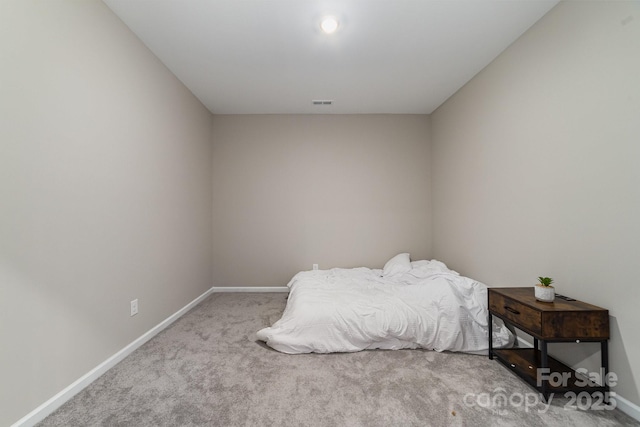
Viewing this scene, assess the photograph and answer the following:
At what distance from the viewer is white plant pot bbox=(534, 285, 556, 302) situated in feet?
5.59

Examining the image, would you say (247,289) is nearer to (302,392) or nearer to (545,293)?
(302,392)

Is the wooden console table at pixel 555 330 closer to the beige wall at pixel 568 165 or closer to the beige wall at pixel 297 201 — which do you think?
the beige wall at pixel 568 165

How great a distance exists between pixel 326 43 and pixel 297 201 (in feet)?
7.10

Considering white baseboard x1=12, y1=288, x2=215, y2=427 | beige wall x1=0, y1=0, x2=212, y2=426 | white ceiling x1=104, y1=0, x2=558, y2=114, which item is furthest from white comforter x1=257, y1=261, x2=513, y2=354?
white ceiling x1=104, y1=0, x2=558, y2=114

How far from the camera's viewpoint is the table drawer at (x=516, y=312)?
1.62 meters

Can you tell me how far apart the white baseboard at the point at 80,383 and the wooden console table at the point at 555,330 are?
9.51 ft

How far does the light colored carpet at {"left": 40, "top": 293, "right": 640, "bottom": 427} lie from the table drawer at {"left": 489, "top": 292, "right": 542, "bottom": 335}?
1.39 ft

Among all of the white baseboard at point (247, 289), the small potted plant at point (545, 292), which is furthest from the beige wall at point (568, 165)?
the white baseboard at point (247, 289)

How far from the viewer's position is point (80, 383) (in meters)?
1.71

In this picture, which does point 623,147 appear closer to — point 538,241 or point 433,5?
point 538,241

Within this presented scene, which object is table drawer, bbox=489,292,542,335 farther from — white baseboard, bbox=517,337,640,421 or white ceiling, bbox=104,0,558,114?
white ceiling, bbox=104,0,558,114

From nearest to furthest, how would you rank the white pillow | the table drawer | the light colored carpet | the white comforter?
the light colored carpet → the table drawer → the white comforter → the white pillow

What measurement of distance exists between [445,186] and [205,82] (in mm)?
3287

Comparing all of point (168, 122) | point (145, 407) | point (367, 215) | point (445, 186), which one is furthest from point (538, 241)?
point (168, 122)
